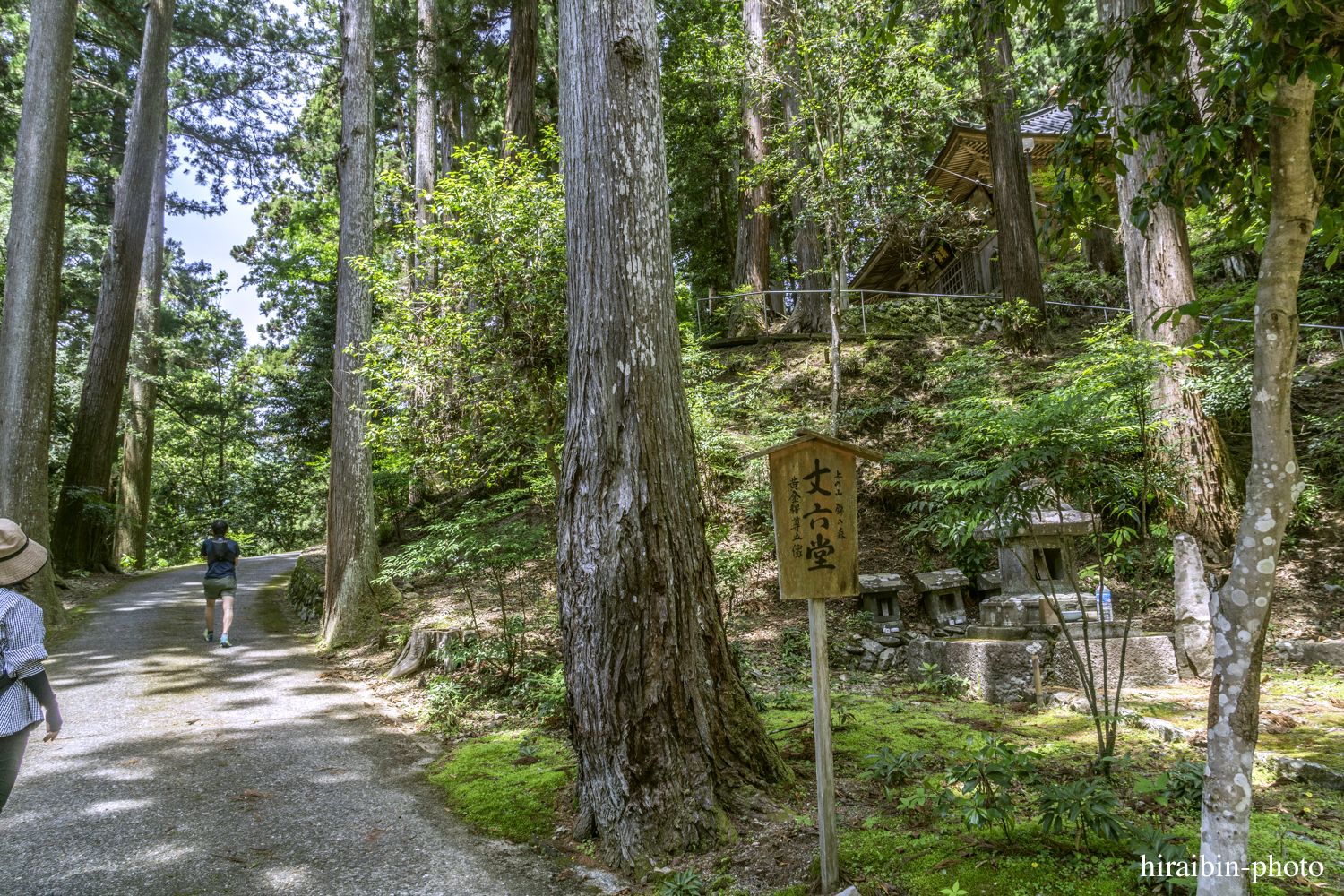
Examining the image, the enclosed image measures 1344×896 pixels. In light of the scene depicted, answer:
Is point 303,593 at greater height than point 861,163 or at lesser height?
lesser

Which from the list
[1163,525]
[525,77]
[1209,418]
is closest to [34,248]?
[525,77]

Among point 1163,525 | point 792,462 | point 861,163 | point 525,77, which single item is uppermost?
point 525,77

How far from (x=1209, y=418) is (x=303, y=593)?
13.1 m

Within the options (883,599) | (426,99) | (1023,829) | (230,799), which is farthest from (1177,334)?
(426,99)

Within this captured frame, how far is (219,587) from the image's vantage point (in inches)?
325

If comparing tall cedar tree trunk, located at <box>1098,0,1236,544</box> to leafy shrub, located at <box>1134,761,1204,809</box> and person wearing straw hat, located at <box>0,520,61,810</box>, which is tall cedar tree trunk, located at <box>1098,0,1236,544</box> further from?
person wearing straw hat, located at <box>0,520,61,810</box>

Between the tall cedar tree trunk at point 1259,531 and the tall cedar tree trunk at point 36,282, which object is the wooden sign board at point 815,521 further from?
the tall cedar tree trunk at point 36,282

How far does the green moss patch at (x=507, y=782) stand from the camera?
151 inches

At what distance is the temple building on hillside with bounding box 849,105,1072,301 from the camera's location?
13977 mm

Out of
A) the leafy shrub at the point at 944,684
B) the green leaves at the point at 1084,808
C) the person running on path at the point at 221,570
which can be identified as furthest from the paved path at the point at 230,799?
the leafy shrub at the point at 944,684

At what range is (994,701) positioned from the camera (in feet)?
18.4

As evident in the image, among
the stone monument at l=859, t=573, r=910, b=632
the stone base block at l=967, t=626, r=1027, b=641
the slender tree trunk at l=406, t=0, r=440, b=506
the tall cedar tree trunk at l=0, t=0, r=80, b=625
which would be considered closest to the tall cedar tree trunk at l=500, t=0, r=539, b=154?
the slender tree trunk at l=406, t=0, r=440, b=506

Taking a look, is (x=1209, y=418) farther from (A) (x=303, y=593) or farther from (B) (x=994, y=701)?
(A) (x=303, y=593)

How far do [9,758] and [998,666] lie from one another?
6.13 meters
